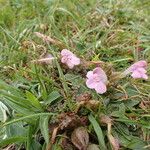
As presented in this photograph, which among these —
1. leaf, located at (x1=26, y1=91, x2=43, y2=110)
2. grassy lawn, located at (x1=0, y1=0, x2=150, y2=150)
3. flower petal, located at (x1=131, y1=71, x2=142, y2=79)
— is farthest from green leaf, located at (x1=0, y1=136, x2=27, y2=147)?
flower petal, located at (x1=131, y1=71, x2=142, y2=79)

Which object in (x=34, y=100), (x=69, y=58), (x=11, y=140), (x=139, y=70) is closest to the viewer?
(x=11, y=140)

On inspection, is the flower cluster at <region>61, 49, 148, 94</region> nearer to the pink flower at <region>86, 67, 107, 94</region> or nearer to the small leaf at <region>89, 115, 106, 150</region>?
the pink flower at <region>86, 67, 107, 94</region>

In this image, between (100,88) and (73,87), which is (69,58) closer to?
(73,87)

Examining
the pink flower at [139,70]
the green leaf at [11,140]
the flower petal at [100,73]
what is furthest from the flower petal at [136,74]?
the green leaf at [11,140]

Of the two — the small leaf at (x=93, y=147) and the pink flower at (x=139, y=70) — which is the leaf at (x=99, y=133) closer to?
the small leaf at (x=93, y=147)

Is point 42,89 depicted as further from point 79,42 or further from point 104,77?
point 79,42

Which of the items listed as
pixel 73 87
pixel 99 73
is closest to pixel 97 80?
pixel 99 73
